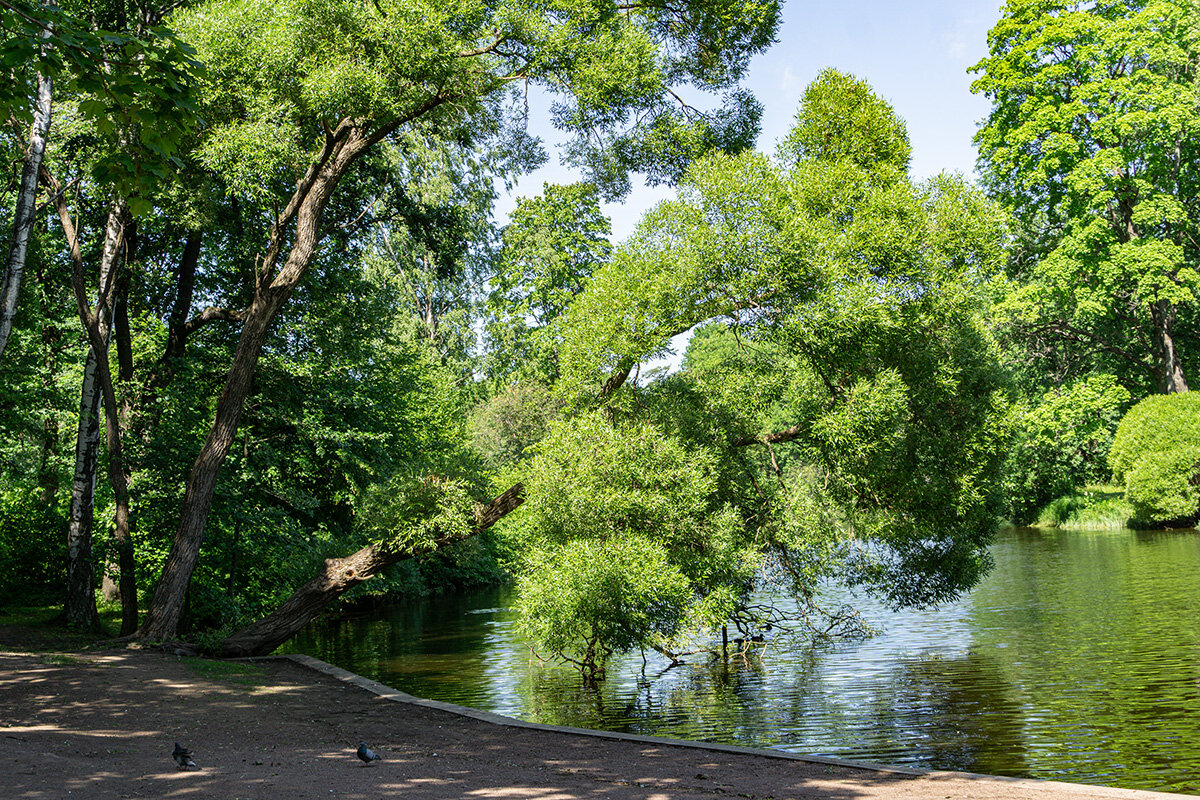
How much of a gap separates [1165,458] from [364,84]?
95.1ft

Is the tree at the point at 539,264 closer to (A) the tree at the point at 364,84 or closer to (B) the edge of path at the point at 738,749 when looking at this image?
(A) the tree at the point at 364,84

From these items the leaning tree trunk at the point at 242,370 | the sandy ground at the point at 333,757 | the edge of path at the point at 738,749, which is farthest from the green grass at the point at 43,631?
the edge of path at the point at 738,749

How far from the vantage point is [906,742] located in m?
9.73

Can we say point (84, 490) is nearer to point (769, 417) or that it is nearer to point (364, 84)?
point (364, 84)

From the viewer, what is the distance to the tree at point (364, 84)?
13500 mm

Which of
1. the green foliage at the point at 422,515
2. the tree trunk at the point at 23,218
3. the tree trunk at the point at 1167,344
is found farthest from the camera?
the tree trunk at the point at 1167,344

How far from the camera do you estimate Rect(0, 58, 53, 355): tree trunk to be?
38.0 feet

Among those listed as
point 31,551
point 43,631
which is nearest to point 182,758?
point 43,631

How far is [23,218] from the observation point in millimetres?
11992

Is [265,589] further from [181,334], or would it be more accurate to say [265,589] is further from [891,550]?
[891,550]

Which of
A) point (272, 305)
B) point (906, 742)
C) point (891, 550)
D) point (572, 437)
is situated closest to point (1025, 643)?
point (891, 550)

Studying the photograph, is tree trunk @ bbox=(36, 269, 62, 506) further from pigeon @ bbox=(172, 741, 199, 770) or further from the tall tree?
pigeon @ bbox=(172, 741, 199, 770)

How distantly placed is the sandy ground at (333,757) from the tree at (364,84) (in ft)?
15.3

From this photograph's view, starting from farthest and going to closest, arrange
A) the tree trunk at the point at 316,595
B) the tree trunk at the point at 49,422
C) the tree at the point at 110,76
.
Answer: the tree trunk at the point at 49,422 < the tree trunk at the point at 316,595 < the tree at the point at 110,76
